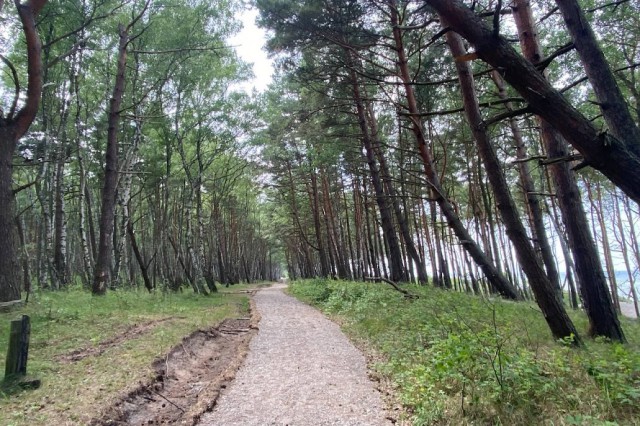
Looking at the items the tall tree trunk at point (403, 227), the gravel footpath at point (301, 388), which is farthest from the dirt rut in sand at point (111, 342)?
the tall tree trunk at point (403, 227)

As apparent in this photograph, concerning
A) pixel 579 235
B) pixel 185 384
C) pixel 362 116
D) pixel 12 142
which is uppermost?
pixel 362 116

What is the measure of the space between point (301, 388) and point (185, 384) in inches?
71.8

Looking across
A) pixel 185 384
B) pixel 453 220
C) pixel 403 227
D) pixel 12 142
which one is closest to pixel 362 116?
pixel 403 227

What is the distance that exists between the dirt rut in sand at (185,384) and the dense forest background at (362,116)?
4.05 m

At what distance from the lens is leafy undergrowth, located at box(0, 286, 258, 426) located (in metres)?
4.14

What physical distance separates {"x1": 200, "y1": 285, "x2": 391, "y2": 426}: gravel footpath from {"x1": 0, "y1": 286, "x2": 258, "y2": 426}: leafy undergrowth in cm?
138

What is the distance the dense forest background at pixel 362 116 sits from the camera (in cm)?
373

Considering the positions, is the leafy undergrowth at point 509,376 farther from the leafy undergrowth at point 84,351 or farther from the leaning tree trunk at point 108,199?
the leaning tree trunk at point 108,199

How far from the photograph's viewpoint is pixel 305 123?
15.5 m

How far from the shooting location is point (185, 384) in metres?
5.77

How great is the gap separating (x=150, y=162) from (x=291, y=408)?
21315 mm

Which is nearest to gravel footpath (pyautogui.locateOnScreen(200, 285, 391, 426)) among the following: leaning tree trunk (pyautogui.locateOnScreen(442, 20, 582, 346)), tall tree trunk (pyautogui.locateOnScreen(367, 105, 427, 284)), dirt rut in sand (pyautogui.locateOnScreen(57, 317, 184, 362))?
dirt rut in sand (pyautogui.locateOnScreen(57, 317, 184, 362))

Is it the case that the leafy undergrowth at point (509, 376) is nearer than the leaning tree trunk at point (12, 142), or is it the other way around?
the leafy undergrowth at point (509, 376)

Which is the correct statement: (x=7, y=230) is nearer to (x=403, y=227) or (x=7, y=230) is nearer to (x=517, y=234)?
(x=517, y=234)
